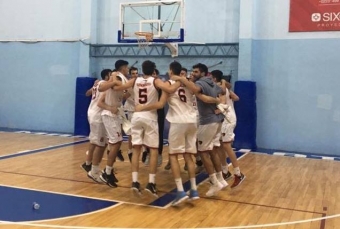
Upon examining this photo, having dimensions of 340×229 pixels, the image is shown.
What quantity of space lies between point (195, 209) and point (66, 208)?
160 centimetres

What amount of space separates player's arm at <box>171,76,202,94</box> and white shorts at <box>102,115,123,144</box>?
128 centimetres

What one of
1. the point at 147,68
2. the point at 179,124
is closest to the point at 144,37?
the point at 147,68

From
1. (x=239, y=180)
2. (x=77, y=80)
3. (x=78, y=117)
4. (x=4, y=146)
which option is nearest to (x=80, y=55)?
(x=77, y=80)

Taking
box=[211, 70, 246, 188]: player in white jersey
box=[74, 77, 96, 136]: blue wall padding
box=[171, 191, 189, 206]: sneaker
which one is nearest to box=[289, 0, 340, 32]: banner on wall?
box=[211, 70, 246, 188]: player in white jersey

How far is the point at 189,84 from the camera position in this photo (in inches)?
217

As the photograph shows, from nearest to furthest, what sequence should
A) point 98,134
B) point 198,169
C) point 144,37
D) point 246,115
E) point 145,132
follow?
point 145,132
point 98,134
point 198,169
point 144,37
point 246,115

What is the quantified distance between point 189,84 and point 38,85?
9.87 m

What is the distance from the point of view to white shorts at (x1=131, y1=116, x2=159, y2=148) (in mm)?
5621

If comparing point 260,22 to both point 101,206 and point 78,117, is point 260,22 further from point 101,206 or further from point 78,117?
point 101,206

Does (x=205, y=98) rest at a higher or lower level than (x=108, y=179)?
higher

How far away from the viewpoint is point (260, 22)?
38.7 feet

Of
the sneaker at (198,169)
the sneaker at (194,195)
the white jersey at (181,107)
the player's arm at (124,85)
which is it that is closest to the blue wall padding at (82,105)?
the sneaker at (198,169)

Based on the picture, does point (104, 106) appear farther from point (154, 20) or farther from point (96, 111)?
point (154, 20)

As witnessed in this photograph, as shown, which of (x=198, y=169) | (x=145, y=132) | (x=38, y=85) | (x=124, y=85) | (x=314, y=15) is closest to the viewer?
(x=145, y=132)
